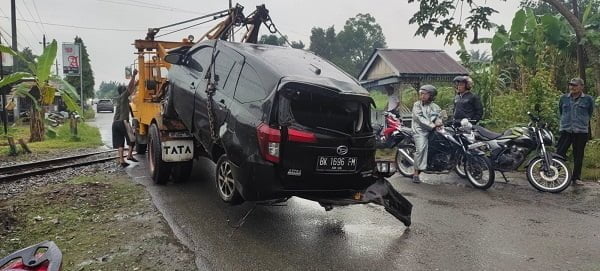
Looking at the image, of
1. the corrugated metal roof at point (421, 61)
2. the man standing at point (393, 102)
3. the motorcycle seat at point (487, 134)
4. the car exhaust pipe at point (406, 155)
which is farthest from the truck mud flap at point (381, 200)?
the corrugated metal roof at point (421, 61)

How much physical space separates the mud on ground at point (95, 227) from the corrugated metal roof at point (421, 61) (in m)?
14.6

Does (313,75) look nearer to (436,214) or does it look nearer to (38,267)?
(436,214)

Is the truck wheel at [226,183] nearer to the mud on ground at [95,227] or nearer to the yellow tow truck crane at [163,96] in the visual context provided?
the mud on ground at [95,227]

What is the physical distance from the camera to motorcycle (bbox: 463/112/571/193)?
709 centimetres

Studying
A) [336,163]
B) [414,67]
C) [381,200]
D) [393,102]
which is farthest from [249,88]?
[414,67]

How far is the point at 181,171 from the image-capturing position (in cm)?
732

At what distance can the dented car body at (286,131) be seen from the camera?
14.6 feet

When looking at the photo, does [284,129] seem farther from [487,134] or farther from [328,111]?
[487,134]

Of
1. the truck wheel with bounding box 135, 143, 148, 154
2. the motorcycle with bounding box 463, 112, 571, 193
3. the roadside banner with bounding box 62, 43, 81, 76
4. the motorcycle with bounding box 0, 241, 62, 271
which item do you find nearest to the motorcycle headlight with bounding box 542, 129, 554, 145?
the motorcycle with bounding box 463, 112, 571, 193

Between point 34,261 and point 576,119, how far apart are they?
7.66 m

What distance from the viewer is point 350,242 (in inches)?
189

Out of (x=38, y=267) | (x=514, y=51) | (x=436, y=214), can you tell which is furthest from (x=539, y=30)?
(x=38, y=267)

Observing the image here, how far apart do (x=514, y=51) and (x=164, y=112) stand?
31.5 ft

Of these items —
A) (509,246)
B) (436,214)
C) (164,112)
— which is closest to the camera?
(509,246)
